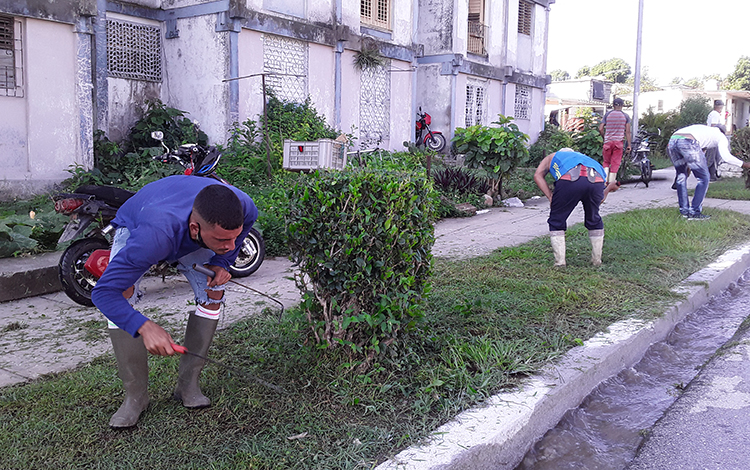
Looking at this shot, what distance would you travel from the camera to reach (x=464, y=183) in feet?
37.1

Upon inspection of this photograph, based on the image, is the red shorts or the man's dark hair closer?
the man's dark hair

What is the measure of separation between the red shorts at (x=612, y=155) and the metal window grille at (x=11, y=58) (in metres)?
10.6

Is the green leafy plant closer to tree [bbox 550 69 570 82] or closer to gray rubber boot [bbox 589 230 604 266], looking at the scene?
gray rubber boot [bbox 589 230 604 266]

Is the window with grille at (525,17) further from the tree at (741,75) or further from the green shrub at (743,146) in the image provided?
the tree at (741,75)

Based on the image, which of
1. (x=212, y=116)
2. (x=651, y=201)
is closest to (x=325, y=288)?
(x=212, y=116)

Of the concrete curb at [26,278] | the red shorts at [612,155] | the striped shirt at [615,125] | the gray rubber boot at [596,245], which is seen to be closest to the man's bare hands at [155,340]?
the concrete curb at [26,278]

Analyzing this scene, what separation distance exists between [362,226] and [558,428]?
1526 millimetres

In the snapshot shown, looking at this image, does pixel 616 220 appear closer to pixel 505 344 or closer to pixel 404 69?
pixel 505 344

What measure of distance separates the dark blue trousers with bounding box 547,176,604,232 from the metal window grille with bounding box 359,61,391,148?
30.2 ft

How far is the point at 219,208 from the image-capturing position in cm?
260

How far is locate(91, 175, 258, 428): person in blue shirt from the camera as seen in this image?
8.39ft

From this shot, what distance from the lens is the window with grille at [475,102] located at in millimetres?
19906

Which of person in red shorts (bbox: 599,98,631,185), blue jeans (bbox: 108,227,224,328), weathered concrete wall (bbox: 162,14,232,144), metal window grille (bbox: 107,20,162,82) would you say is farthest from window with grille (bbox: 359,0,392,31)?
blue jeans (bbox: 108,227,224,328)

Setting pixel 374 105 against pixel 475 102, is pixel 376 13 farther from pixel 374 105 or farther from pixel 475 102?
pixel 475 102
